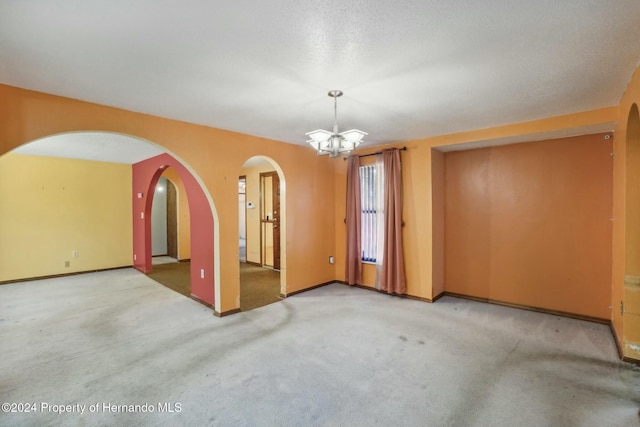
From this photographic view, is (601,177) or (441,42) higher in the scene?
(441,42)

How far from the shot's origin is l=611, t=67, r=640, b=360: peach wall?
254 centimetres

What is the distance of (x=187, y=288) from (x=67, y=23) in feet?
14.1

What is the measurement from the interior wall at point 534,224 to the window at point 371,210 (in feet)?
3.59

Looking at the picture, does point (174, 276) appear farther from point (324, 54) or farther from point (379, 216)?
point (324, 54)

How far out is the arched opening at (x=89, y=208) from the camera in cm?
440

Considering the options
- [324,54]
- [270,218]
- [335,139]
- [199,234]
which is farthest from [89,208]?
[324,54]

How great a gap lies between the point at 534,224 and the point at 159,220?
8993mm

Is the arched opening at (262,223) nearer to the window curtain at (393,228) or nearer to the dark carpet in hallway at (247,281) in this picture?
the dark carpet in hallway at (247,281)

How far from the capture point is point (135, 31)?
1.67 meters

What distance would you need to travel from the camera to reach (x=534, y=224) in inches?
153

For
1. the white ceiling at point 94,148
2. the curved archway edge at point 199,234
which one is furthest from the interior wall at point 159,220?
the curved archway edge at point 199,234

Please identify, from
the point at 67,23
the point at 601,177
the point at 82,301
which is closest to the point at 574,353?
the point at 601,177

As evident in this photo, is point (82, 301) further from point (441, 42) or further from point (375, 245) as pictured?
point (441, 42)

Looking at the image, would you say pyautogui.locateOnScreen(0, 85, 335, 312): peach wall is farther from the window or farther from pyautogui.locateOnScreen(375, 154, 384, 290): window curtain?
pyautogui.locateOnScreen(375, 154, 384, 290): window curtain
